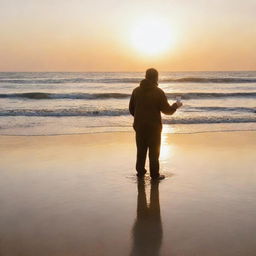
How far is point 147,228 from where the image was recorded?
171 inches

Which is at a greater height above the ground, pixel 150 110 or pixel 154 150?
pixel 150 110

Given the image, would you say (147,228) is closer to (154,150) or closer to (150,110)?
(154,150)

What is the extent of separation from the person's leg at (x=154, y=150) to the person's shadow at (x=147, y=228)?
678 millimetres

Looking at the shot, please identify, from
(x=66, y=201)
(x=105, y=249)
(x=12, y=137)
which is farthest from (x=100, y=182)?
(x=12, y=137)

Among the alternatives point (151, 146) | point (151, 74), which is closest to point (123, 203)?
point (151, 146)

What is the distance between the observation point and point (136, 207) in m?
5.05

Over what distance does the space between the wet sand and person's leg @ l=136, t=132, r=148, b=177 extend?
0.16 metres

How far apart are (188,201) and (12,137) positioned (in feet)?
21.2

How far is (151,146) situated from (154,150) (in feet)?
0.24

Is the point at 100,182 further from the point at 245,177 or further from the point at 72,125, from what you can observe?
the point at 72,125

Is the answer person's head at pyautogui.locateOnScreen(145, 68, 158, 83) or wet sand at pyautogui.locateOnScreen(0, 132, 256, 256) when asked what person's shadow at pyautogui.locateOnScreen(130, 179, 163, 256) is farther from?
person's head at pyautogui.locateOnScreen(145, 68, 158, 83)

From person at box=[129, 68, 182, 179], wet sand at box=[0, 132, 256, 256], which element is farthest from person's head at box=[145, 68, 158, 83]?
wet sand at box=[0, 132, 256, 256]

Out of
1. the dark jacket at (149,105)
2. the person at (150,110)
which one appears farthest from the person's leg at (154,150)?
the dark jacket at (149,105)

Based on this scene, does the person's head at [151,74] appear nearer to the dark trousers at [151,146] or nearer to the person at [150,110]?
the person at [150,110]
